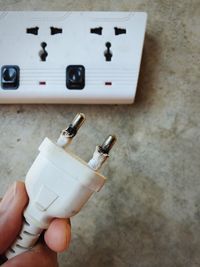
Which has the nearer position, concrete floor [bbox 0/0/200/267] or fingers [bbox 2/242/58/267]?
fingers [bbox 2/242/58/267]

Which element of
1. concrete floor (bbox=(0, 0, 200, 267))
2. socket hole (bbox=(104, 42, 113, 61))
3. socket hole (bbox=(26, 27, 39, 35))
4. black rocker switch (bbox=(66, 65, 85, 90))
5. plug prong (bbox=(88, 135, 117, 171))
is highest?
socket hole (bbox=(26, 27, 39, 35))

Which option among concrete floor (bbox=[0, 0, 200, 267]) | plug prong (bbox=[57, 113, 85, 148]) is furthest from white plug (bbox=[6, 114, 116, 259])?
concrete floor (bbox=[0, 0, 200, 267])

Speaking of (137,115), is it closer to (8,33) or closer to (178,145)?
(178,145)

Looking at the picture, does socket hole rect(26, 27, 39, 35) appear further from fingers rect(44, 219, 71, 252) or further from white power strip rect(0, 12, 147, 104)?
fingers rect(44, 219, 71, 252)

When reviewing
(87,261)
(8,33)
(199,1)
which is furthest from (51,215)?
(199,1)

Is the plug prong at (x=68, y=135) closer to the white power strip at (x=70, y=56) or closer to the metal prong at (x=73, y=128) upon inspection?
the metal prong at (x=73, y=128)

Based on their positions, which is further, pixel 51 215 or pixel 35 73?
pixel 35 73

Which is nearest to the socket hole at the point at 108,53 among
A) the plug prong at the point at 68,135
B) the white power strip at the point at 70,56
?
the white power strip at the point at 70,56

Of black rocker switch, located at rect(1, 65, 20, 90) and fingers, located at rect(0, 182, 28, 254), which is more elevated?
black rocker switch, located at rect(1, 65, 20, 90)
